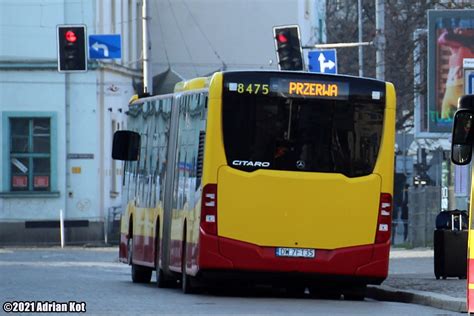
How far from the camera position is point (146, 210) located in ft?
90.8

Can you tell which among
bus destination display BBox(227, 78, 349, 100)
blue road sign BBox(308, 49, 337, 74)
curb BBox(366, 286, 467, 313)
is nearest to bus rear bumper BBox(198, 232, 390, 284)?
curb BBox(366, 286, 467, 313)

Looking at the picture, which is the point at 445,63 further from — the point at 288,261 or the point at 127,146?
the point at 288,261

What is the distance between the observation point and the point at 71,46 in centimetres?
4244

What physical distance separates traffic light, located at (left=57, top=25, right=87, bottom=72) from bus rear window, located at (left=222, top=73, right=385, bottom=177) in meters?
19.9

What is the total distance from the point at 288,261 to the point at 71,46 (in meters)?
20.9

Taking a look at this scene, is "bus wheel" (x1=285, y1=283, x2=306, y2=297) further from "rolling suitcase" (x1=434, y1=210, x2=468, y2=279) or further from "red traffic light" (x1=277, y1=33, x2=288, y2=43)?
"red traffic light" (x1=277, y1=33, x2=288, y2=43)

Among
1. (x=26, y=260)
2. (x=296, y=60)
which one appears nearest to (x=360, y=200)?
(x=296, y=60)

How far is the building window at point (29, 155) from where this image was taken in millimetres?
56406

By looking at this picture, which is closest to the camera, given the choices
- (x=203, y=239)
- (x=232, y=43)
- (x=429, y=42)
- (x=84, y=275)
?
(x=203, y=239)

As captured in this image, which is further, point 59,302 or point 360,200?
point 360,200

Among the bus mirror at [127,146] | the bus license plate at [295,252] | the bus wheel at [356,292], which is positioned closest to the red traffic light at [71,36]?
the bus mirror at [127,146]

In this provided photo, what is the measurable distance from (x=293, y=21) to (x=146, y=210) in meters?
40.5

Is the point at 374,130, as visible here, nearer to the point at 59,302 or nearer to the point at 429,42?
the point at 59,302

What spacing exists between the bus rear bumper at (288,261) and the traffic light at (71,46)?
796 inches
